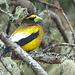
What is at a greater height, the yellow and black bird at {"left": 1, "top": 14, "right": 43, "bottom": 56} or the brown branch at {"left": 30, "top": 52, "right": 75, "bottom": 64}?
the yellow and black bird at {"left": 1, "top": 14, "right": 43, "bottom": 56}

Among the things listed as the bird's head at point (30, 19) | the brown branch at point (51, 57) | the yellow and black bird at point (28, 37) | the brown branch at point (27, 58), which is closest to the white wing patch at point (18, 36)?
the yellow and black bird at point (28, 37)

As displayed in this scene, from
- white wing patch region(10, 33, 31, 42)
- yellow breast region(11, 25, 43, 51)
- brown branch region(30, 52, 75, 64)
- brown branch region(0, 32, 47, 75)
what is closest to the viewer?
brown branch region(0, 32, 47, 75)

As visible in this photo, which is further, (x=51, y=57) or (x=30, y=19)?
(x=30, y=19)

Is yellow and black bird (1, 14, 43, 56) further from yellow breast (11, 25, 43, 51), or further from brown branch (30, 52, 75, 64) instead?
brown branch (30, 52, 75, 64)

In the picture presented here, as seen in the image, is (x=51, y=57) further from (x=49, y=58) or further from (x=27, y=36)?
(x=27, y=36)

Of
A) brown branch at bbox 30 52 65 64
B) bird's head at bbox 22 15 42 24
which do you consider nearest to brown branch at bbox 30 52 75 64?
brown branch at bbox 30 52 65 64

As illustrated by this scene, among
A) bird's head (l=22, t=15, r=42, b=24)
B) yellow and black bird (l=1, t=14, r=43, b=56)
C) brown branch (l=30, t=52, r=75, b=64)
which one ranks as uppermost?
bird's head (l=22, t=15, r=42, b=24)

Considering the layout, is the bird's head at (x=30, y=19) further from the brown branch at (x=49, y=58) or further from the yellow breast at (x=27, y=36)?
the brown branch at (x=49, y=58)

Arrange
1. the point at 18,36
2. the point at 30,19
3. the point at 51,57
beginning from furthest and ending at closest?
the point at 30,19
the point at 18,36
the point at 51,57

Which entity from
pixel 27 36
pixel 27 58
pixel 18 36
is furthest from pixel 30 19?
pixel 27 58

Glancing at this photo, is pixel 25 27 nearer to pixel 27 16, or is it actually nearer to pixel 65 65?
pixel 27 16

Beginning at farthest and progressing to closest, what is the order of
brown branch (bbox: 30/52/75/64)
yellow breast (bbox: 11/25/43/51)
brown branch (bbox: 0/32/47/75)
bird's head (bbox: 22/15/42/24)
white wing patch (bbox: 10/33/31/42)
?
bird's head (bbox: 22/15/42/24) < yellow breast (bbox: 11/25/43/51) < white wing patch (bbox: 10/33/31/42) < brown branch (bbox: 30/52/75/64) < brown branch (bbox: 0/32/47/75)

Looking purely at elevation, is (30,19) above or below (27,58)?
above

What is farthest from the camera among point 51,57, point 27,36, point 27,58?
point 27,36
